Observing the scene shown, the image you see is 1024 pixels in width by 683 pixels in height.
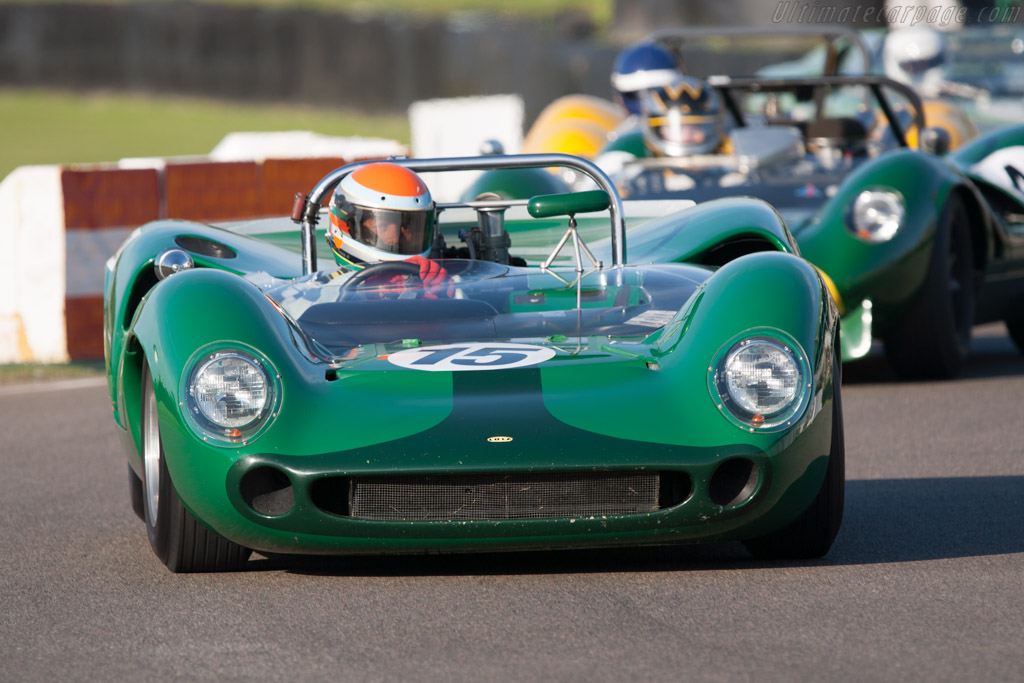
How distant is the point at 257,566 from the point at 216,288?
0.71m

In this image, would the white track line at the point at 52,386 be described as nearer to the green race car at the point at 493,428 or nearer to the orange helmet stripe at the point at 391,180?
the orange helmet stripe at the point at 391,180

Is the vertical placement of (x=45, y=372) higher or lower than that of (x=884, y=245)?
lower

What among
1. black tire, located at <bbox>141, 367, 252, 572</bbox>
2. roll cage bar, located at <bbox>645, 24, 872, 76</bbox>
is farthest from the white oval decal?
roll cage bar, located at <bbox>645, 24, 872, 76</bbox>

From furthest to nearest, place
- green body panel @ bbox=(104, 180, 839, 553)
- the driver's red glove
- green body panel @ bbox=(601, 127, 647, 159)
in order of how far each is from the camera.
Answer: green body panel @ bbox=(601, 127, 647, 159), the driver's red glove, green body panel @ bbox=(104, 180, 839, 553)

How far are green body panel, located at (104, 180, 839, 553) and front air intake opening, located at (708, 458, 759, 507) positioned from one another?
0.07ft

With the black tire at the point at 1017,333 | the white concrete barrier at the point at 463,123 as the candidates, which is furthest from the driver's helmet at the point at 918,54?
the black tire at the point at 1017,333

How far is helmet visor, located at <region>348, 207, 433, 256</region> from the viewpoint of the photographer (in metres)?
5.04

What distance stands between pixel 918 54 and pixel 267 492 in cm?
1245

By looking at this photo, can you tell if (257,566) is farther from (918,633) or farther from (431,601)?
(918,633)

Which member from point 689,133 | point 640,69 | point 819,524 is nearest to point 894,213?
point 689,133

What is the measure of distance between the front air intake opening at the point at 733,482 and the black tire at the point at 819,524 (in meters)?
0.20

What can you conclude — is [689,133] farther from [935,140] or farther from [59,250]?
[59,250]

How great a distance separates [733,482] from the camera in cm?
385

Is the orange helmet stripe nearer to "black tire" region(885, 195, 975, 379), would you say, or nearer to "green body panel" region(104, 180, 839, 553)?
"green body panel" region(104, 180, 839, 553)
